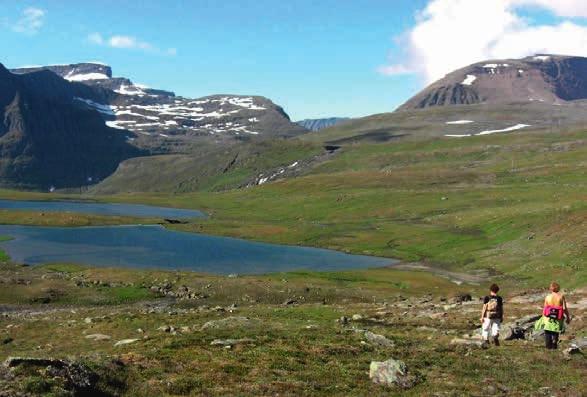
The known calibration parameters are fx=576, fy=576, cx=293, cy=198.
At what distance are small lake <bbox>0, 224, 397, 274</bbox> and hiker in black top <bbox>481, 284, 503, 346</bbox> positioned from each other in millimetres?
79574

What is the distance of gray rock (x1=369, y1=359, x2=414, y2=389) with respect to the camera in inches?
980

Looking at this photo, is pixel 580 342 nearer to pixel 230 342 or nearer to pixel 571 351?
pixel 571 351

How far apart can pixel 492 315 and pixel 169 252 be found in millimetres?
112794

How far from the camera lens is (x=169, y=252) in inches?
5428

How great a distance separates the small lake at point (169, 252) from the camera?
119688 mm

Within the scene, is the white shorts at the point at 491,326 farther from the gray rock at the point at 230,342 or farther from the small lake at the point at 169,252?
the small lake at the point at 169,252

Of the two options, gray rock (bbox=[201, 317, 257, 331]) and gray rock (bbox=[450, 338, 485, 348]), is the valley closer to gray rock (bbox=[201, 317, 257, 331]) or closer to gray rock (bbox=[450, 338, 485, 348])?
gray rock (bbox=[450, 338, 485, 348])

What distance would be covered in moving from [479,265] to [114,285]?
67046 millimetres

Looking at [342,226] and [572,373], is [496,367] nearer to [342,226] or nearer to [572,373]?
[572,373]

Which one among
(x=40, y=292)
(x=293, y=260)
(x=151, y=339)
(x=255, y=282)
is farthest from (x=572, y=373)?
(x=293, y=260)

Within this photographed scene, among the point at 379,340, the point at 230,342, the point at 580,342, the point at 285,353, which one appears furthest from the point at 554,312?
the point at 230,342

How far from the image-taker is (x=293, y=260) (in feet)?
423

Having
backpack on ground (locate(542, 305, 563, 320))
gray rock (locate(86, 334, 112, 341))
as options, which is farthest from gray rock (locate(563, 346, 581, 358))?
gray rock (locate(86, 334, 112, 341))

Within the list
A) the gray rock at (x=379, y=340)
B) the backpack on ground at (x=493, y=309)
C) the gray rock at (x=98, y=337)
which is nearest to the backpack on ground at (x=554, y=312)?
the backpack on ground at (x=493, y=309)
